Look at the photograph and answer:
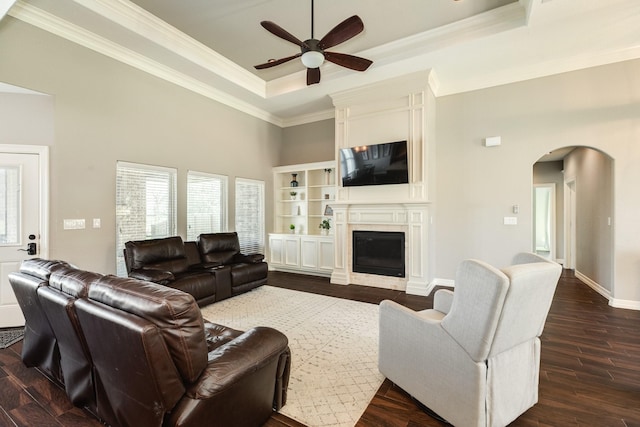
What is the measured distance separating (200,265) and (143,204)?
1.27 m

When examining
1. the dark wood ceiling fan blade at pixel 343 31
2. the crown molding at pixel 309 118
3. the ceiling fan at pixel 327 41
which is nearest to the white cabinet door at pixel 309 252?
the crown molding at pixel 309 118

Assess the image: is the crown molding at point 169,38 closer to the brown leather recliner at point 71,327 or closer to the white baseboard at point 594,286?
the brown leather recliner at point 71,327

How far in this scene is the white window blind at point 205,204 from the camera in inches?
204

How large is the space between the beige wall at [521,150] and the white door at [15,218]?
589cm

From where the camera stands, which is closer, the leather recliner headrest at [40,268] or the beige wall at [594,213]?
the leather recliner headrest at [40,268]

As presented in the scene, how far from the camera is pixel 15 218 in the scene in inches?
136

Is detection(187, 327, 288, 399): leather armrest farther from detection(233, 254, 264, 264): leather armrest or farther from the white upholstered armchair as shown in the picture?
detection(233, 254, 264, 264): leather armrest

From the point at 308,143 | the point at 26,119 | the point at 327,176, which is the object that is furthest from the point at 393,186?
the point at 26,119

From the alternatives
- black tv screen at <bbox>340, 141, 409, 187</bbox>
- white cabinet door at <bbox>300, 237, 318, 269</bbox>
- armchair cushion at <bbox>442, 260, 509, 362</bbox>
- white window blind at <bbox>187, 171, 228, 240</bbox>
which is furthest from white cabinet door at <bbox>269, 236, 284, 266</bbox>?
armchair cushion at <bbox>442, 260, 509, 362</bbox>

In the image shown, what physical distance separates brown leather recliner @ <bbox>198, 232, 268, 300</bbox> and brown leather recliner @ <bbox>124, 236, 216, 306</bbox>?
1.28 ft

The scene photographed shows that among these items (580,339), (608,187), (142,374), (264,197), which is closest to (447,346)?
(142,374)

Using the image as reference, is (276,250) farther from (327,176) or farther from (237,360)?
(237,360)

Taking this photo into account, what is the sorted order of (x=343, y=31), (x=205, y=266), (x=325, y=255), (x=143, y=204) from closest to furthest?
(x=343, y=31)
(x=143, y=204)
(x=205, y=266)
(x=325, y=255)

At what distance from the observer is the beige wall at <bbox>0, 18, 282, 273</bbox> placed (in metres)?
3.38
